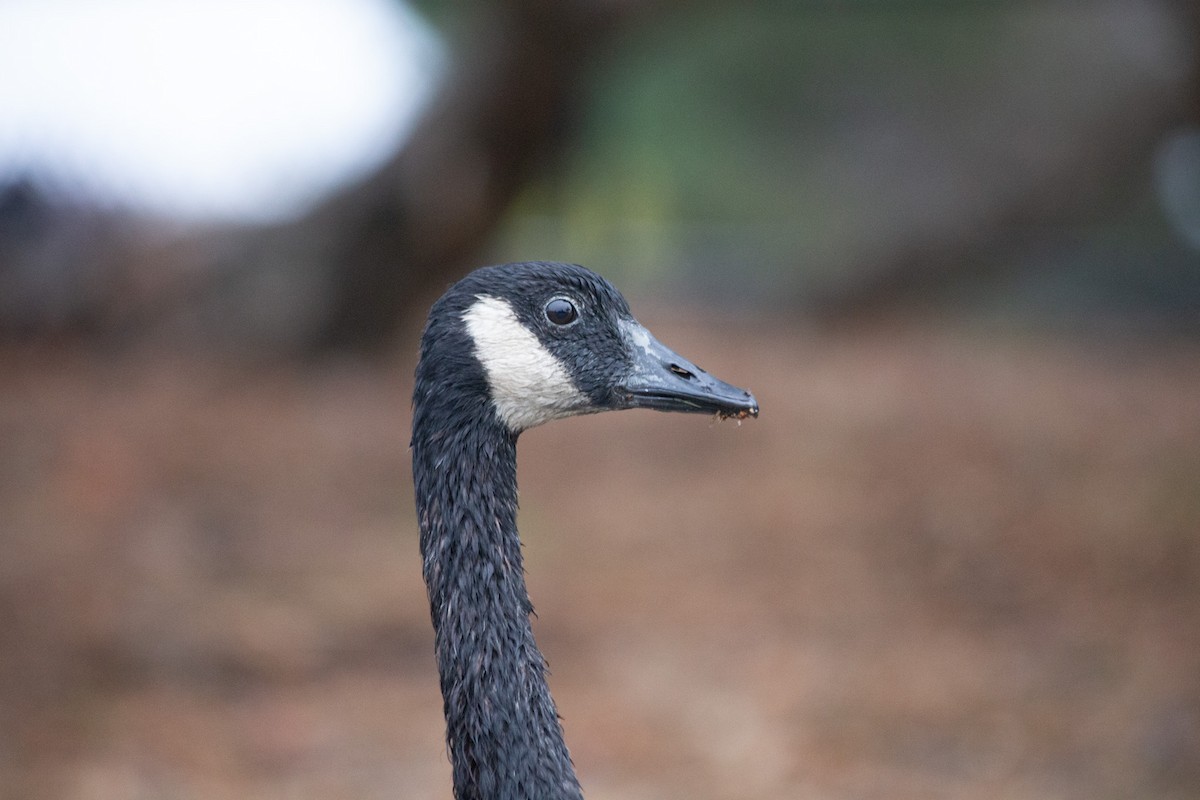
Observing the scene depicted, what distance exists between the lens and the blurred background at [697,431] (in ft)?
15.1

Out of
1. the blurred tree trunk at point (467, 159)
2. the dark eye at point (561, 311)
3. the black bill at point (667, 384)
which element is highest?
the blurred tree trunk at point (467, 159)

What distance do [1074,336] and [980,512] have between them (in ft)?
15.7

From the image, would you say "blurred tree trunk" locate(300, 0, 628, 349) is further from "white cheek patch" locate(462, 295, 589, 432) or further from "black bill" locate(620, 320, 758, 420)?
"white cheek patch" locate(462, 295, 589, 432)

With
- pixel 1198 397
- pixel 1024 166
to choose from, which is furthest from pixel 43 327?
pixel 1198 397

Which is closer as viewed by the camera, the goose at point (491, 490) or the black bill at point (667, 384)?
the goose at point (491, 490)

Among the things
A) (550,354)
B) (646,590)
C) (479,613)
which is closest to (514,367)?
(550,354)

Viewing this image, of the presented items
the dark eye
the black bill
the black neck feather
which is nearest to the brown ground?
the black neck feather

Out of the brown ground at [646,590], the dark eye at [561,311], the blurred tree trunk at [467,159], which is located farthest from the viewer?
the blurred tree trunk at [467,159]

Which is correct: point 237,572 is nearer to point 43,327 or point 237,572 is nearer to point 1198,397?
point 43,327

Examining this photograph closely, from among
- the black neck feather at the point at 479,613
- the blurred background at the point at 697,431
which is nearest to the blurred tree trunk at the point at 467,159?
the blurred background at the point at 697,431

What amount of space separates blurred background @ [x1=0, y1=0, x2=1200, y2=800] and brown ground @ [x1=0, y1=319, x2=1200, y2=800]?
0.08 ft

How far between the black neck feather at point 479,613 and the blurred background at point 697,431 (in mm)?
2072

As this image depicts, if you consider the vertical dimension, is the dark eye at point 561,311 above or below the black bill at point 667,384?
above

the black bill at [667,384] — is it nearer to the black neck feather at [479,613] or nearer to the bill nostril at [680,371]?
the bill nostril at [680,371]
